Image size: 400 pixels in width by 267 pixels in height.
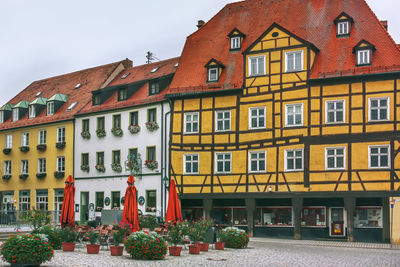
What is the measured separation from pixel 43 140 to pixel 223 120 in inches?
715

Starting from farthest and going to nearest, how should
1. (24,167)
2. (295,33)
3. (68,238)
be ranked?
(24,167)
(295,33)
(68,238)

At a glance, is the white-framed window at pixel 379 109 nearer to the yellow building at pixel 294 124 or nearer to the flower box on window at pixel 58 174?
the yellow building at pixel 294 124

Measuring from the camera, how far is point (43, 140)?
47.4m

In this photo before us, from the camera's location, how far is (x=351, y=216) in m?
31.2

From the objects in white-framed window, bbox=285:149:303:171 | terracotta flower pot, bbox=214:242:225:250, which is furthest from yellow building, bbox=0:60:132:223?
terracotta flower pot, bbox=214:242:225:250

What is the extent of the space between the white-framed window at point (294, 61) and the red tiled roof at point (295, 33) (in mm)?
853

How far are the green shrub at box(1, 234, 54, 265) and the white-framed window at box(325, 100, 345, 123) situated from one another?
2022 centimetres

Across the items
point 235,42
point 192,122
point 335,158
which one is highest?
point 235,42

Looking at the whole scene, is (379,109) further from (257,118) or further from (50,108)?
(50,108)

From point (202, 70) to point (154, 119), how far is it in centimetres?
465

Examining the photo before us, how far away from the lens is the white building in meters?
38.6

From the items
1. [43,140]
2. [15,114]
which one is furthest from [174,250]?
[15,114]

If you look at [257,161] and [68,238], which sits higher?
[257,161]

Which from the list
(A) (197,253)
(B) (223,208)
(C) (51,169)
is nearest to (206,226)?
(A) (197,253)
